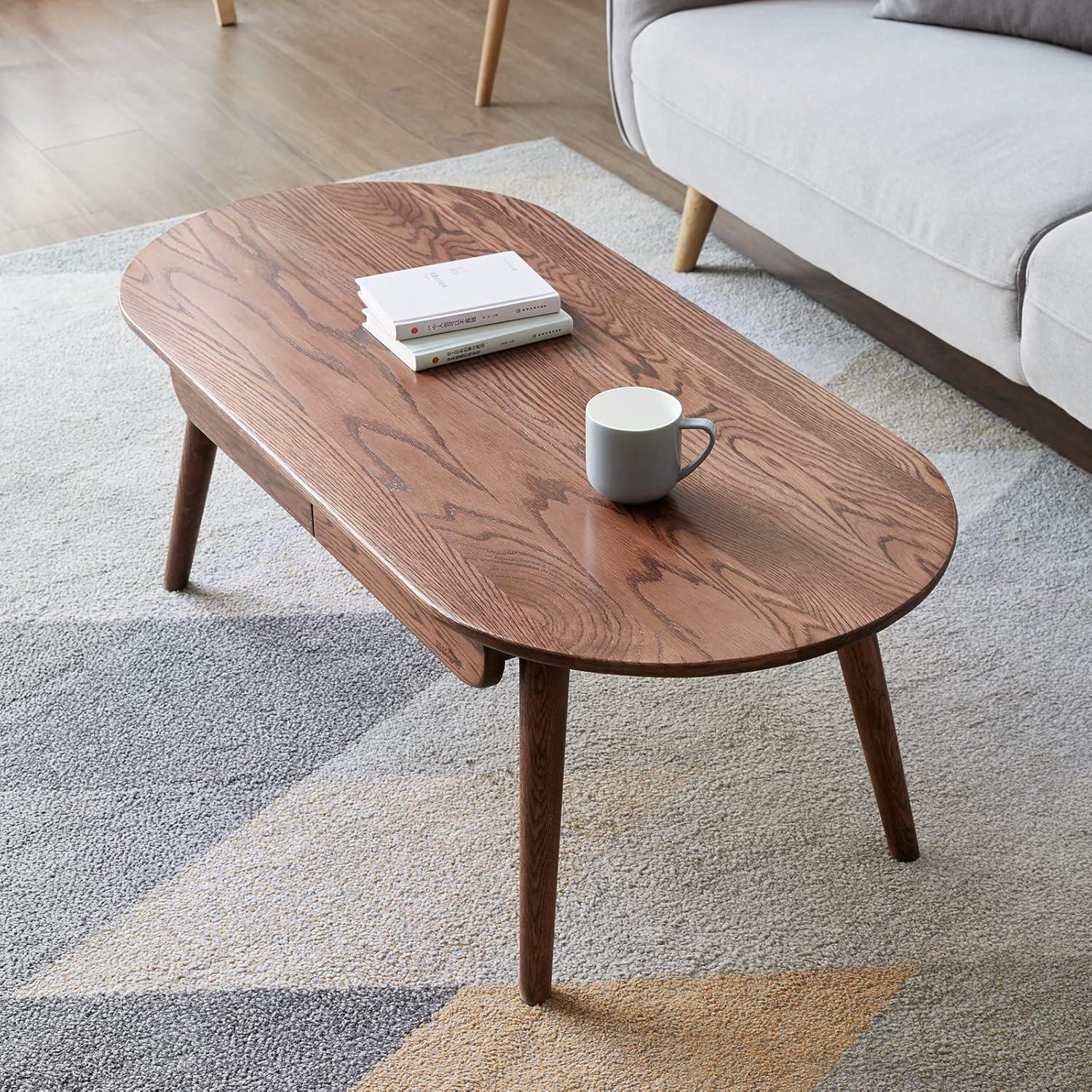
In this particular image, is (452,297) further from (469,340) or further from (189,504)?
(189,504)

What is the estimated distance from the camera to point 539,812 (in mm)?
1155

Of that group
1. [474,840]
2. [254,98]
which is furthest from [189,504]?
[254,98]

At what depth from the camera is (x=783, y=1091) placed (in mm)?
1160

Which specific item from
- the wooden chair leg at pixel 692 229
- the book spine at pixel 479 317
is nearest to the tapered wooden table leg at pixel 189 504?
the book spine at pixel 479 317

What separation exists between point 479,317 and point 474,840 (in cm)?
56

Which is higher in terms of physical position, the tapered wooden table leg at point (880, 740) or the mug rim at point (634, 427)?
the mug rim at point (634, 427)

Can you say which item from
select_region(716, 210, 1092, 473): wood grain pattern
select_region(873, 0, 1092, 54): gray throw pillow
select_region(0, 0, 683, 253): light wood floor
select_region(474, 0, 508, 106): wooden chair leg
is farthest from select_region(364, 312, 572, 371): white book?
select_region(474, 0, 508, 106): wooden chair leg

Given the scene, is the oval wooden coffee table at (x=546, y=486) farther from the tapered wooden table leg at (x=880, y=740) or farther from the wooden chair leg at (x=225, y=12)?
the wooden chair leg at (x=225, y=12)

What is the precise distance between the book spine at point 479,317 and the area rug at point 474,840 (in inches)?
17.8

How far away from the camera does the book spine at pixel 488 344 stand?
1350 millimetres

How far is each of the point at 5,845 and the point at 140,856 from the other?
0.49 feet

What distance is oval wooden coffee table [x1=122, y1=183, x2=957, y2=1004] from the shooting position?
3.47 ft

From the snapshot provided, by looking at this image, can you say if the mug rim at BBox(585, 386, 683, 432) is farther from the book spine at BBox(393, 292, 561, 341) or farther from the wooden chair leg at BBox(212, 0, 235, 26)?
the wooden chair leg at BBox(212, 0, 235, 26)

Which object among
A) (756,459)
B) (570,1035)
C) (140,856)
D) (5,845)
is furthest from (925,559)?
(5,845)
